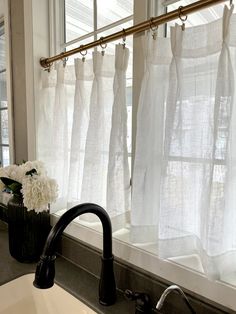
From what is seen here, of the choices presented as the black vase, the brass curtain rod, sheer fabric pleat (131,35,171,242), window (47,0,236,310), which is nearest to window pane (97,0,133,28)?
window (47,0,236,310)

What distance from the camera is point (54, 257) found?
67 centimetres

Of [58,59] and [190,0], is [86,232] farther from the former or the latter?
[190,0]

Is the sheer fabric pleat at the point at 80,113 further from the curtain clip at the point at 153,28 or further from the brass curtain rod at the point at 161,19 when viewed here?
the curtain clip at the point at 153,28

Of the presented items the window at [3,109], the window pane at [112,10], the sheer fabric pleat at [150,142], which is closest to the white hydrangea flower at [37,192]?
the sheer fabric pleat at [150,142]

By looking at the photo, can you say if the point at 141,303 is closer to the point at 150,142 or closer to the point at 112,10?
the point at 150,142

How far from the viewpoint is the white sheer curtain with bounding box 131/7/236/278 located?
2.15ft

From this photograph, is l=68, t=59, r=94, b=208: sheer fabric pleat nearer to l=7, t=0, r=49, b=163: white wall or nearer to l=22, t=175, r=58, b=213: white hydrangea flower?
l=22, t=175, r=58, b=213: white hydrangea flower

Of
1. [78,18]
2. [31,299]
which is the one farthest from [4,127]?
[31,299]

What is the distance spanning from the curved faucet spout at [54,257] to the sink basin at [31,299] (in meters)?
0.13

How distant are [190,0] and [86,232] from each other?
0.97m

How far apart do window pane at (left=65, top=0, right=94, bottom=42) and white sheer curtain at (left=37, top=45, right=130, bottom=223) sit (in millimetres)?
236

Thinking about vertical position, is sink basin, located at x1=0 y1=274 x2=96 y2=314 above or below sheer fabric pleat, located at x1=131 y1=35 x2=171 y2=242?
below

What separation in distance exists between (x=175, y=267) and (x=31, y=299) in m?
0.63

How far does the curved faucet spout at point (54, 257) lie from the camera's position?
650 mm
